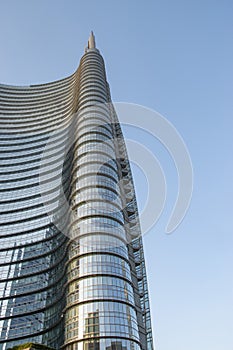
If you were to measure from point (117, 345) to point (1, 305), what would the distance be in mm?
35111

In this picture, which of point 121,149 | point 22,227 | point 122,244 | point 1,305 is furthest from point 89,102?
point 1,305

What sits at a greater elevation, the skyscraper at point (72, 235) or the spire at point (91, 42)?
the spire at point (91, 42)

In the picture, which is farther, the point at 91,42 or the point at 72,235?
the point at 91,42

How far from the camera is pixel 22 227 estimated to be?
8594 centimetres

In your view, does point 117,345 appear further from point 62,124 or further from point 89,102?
point 62,124

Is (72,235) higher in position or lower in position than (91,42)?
lower

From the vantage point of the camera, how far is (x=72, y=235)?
63.2 meters

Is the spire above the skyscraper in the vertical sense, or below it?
above

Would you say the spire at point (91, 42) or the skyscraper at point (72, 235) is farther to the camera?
the spire at point (91, 42)

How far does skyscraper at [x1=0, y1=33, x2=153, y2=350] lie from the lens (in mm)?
52906

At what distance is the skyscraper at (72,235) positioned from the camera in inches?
2083

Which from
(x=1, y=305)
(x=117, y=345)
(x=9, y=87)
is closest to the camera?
(x=117, y=345)

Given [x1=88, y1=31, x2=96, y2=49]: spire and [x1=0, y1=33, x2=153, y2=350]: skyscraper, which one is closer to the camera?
[x1=0, y1=33, x2=153, y2=350]: skyscraper

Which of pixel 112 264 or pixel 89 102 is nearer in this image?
pixel 112 264
